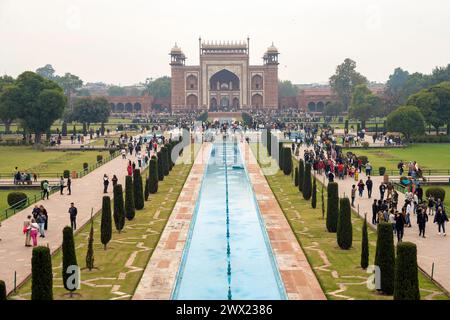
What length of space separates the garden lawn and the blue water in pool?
111 cm

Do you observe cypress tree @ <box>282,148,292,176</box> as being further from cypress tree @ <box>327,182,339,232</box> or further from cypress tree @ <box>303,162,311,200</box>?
cypress tree @ <box>327,182,339,232</box>

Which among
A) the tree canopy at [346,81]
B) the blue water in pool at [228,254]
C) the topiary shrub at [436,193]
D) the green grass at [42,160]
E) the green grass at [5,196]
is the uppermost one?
the tree canopy at [346,81]

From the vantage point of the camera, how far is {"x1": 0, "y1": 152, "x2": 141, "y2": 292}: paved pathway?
18362 millimetres

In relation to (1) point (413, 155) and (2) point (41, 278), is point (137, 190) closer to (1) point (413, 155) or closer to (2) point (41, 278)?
(2) point (41, 278)

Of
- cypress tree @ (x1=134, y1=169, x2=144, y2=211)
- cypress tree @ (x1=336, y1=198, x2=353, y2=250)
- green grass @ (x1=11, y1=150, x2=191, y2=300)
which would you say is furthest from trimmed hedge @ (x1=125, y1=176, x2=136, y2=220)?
cypress tree @ (x1=336, y1=198, x2=353, y2=250)

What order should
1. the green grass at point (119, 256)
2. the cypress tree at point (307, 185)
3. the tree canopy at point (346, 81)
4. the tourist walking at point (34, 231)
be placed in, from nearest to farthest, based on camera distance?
the green grass at point (119, 256) < the tourist walking at point (34, 231) < the cypress tree at point (307, 185) < the tree canopy at point (346, 81)

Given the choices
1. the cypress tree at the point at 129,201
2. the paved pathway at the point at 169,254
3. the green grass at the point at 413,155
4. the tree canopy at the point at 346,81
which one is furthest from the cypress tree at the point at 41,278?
the tree canopy at the point at 346,81

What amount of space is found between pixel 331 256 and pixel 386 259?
3.68m

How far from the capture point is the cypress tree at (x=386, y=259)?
53.3ft

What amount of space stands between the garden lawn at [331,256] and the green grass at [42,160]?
57.1ft

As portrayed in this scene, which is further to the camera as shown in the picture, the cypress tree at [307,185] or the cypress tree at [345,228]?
the cypress tree at [307,185]

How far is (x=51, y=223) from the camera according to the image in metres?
24.5

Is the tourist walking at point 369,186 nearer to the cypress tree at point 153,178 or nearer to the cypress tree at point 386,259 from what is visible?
the cypress tree at point 153,178
